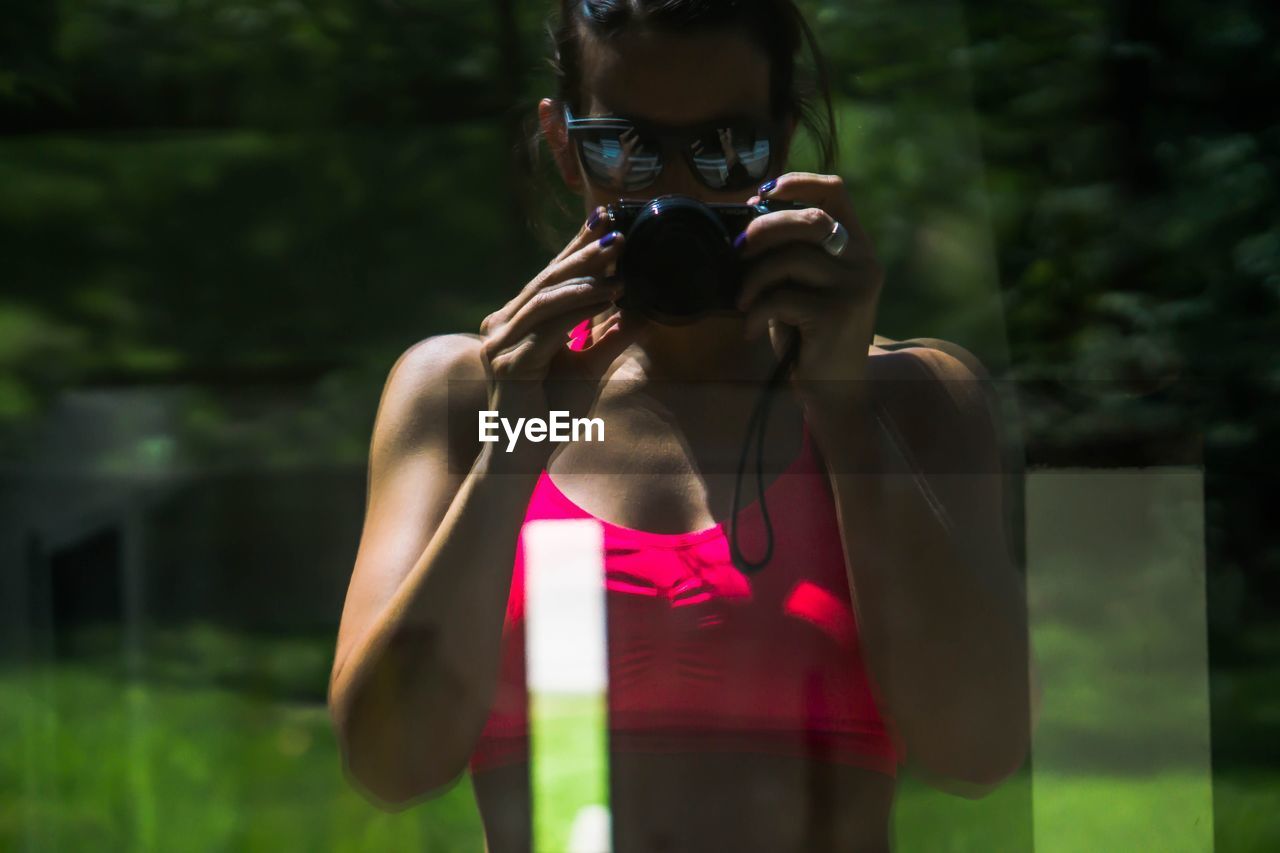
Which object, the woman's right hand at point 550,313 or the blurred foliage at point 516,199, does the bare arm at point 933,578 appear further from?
the woman's right hand at point 550,313

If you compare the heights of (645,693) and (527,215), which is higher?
(527,215)

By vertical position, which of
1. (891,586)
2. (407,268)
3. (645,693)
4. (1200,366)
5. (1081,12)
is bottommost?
(645,693)

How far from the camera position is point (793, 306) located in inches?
51.9

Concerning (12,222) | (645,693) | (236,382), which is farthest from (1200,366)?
(12,222)

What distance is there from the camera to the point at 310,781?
1.59 metres

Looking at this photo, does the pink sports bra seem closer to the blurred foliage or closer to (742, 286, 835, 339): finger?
(742, 286, 835, 339): finger

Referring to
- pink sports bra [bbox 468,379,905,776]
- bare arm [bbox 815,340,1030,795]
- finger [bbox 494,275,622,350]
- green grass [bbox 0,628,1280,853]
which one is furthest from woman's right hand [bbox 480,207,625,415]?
green grass [bbox 0,628,1280,853]

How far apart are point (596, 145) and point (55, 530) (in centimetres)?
87

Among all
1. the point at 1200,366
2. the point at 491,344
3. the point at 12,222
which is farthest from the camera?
the point at 12,222

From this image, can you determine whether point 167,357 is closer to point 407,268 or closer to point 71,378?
point 71,378

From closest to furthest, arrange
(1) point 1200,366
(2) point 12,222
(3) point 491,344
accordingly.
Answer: (3) point 491,344
(1) point 1200,366
(2) point 12,222

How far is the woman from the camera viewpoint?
1.38 metres

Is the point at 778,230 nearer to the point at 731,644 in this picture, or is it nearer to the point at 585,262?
the point at 585,262

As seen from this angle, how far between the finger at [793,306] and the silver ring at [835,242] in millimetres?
44
